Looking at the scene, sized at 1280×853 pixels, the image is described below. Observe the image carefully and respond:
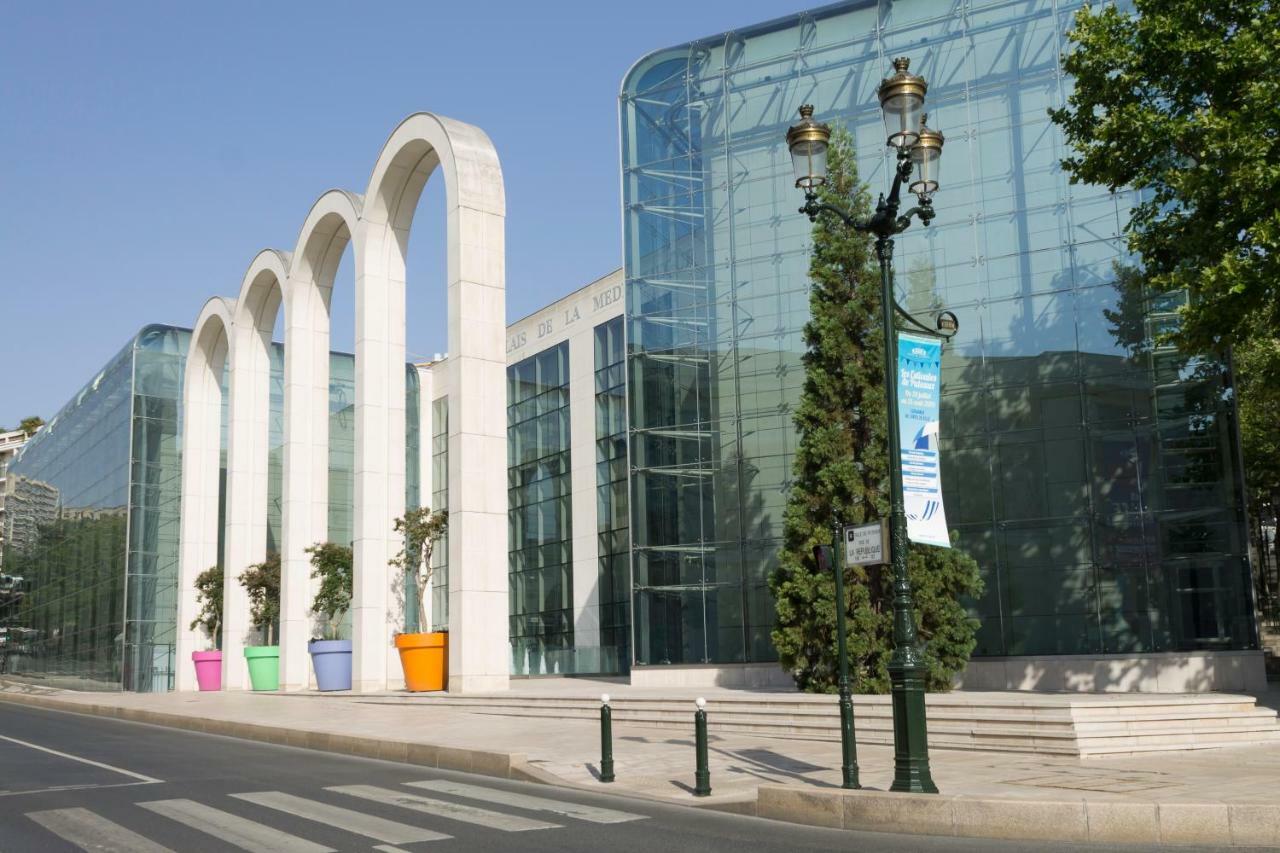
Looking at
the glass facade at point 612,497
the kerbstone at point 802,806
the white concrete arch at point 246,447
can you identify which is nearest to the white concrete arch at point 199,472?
the white concrete arch at point 246,447

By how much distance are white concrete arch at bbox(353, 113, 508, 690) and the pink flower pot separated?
10.6 metres

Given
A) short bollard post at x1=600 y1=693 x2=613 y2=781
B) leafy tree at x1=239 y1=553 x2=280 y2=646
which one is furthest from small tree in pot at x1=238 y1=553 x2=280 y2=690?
short bollard post at x1=600 y1=693 x2=613 y2=781

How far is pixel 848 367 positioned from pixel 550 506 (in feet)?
71.0

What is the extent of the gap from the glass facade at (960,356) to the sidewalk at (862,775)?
8647mm

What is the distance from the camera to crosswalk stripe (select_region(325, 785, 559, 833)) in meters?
10.5

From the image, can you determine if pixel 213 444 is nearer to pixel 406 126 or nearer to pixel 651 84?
pixel 406 126

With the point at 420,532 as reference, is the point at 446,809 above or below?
below

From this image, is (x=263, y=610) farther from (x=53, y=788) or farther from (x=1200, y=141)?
(x=1200, y=141)

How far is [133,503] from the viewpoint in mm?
43594

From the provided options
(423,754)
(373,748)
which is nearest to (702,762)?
(423,754)

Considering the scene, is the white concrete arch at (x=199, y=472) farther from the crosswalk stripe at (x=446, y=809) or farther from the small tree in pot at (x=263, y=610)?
the crosswalk stripe at (x=446, y=809)

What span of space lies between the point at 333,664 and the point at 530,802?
1943cm

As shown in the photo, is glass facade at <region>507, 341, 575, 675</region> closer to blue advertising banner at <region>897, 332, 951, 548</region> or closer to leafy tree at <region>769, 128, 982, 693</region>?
leafy tree at <region>769, 128, 982, 693</region>

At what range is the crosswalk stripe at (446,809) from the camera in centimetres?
1048
